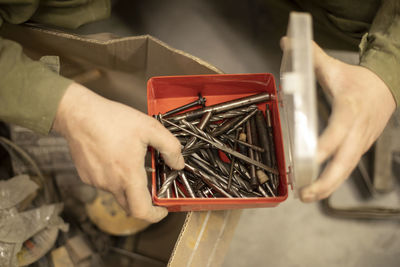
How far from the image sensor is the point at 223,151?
97cm

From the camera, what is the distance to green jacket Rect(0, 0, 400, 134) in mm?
715

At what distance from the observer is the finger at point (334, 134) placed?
25.7 inches

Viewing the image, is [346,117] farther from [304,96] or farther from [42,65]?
[42,65]

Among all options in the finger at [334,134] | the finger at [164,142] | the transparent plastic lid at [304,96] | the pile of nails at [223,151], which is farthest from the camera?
the pile of nails at [223,151]

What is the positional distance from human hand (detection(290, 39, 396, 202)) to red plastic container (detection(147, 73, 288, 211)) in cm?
15

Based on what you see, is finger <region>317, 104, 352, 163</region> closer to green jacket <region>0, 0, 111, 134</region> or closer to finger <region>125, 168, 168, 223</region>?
finger <region>125, 168, 168, 223</region>

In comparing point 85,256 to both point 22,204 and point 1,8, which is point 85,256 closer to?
point 22,204

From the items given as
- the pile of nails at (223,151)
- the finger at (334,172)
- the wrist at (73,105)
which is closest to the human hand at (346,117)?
the finger at (334,172)

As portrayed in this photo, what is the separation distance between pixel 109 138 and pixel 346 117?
19.4 inches

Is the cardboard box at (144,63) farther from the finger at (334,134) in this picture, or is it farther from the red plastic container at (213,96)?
the finger at (334,134)

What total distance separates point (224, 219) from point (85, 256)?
57 cm

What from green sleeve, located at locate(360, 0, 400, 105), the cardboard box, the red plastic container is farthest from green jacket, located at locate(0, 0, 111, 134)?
green sleeve, located at locate(360, 0, 400, 105)

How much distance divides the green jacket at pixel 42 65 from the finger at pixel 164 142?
21 centimetres

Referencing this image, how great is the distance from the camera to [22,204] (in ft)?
3.77
